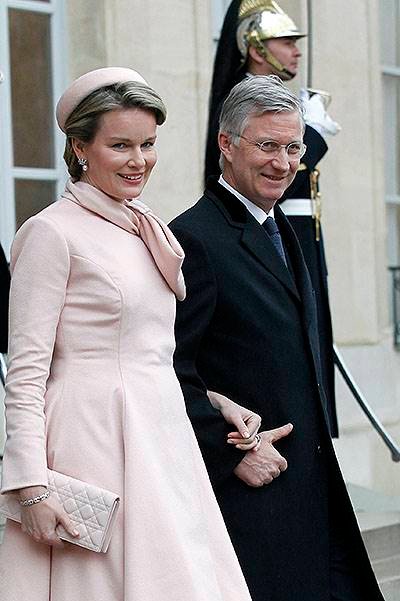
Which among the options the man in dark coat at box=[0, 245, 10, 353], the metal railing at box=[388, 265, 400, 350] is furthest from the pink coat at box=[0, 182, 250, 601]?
the metal railing at box=[388, 265, 400, 350]

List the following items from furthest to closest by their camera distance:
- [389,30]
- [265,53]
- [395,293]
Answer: [389,30]
[395,293]
[265,53]

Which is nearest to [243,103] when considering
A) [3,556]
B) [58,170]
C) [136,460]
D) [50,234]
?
[50,234]

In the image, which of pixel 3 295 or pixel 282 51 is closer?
pixel 3 295

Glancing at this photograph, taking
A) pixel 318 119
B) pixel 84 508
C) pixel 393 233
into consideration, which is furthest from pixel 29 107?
pixel 84 508

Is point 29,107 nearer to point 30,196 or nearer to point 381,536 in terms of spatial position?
point 30,196

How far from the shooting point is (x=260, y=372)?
3.48 metres

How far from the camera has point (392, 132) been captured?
365 inches

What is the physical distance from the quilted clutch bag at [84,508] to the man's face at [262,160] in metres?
1.03

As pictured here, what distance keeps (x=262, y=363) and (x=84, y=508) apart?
747 millimetres

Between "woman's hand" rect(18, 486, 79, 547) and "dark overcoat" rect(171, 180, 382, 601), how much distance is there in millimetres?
598

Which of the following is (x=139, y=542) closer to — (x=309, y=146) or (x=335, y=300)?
(x=309, y=146)

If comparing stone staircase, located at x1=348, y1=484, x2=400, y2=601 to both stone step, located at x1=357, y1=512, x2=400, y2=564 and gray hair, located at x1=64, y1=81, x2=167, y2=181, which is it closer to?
stone step, located at x1=357, y1=512, x2=400, y2=564

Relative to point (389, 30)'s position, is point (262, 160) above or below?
below

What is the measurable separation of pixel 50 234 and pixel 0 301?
182 cm
